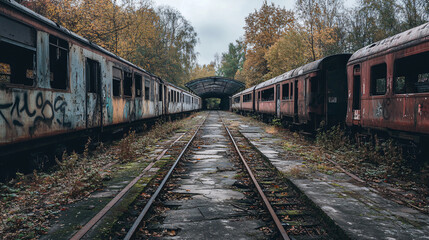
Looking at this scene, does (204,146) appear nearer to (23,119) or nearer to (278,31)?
(23,119)

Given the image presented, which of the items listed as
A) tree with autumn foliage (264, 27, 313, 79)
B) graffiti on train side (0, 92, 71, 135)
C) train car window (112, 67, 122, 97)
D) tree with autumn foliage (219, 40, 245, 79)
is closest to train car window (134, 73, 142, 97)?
train car window (112, 67, 122, 97)

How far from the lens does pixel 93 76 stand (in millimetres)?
8047

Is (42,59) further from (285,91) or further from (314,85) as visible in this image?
(285,91)

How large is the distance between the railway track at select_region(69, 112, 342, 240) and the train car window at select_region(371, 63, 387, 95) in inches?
147

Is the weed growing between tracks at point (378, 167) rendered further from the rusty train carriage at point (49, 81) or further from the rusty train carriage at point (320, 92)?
the rusty train carriage at point (49, 81)

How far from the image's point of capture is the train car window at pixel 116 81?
966cm

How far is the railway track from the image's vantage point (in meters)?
3.15

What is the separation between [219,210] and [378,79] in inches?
242

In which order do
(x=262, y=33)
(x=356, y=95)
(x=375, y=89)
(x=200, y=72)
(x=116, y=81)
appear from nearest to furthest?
(x=375, y=89)
(x=356, y=95)
(x=116, y=81)
(x=262, y=33)
(x=200, y=72)

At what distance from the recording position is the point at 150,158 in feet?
24.6

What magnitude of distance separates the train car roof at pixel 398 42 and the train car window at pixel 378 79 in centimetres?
38

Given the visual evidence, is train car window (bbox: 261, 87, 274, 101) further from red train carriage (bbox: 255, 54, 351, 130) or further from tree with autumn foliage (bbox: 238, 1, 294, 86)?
tree with autumn foliage (bbox: 238, 1, 294, 86)

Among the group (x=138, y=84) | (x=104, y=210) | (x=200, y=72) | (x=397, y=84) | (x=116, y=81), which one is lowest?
(x=104, y=210)

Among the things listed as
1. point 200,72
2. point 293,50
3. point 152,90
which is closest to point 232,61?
point 200,72
